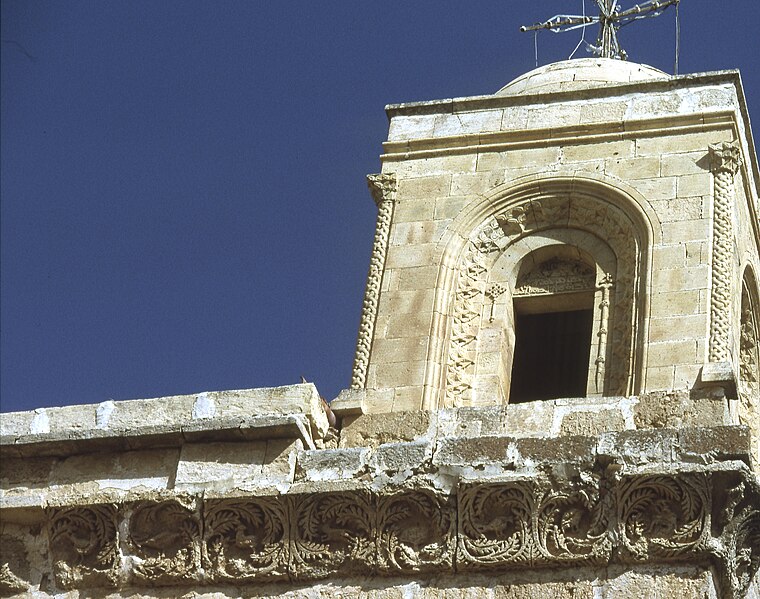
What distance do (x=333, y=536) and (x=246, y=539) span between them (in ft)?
1.91

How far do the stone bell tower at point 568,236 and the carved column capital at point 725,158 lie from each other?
16 millimetres

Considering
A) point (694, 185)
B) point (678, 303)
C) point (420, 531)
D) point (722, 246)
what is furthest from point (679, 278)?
point (420, 531)

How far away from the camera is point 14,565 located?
46.5 ft

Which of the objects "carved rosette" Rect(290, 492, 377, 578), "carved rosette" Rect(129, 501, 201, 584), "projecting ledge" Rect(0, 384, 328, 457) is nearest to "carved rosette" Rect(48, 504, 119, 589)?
"carved rosette" Rect(129, 501, 201, 584)

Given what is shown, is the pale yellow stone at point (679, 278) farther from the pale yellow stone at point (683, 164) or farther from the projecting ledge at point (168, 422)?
the projecting ledge at point (168, 422)

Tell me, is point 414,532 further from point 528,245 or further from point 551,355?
point 551,355

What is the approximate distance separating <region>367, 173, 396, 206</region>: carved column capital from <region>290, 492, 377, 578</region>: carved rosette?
4.53 m

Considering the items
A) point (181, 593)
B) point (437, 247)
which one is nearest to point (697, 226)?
point (437, 247)

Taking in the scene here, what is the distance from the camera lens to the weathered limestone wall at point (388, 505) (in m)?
13.1

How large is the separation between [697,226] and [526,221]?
5.18ft

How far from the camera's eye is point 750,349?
18.2 meters

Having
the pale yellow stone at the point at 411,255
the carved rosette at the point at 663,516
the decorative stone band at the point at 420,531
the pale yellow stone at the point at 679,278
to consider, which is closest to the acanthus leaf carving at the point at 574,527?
the decorative stone band at the point at 420,531

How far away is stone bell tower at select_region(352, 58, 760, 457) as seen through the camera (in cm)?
1619

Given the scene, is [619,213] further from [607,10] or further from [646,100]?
[607,10]
